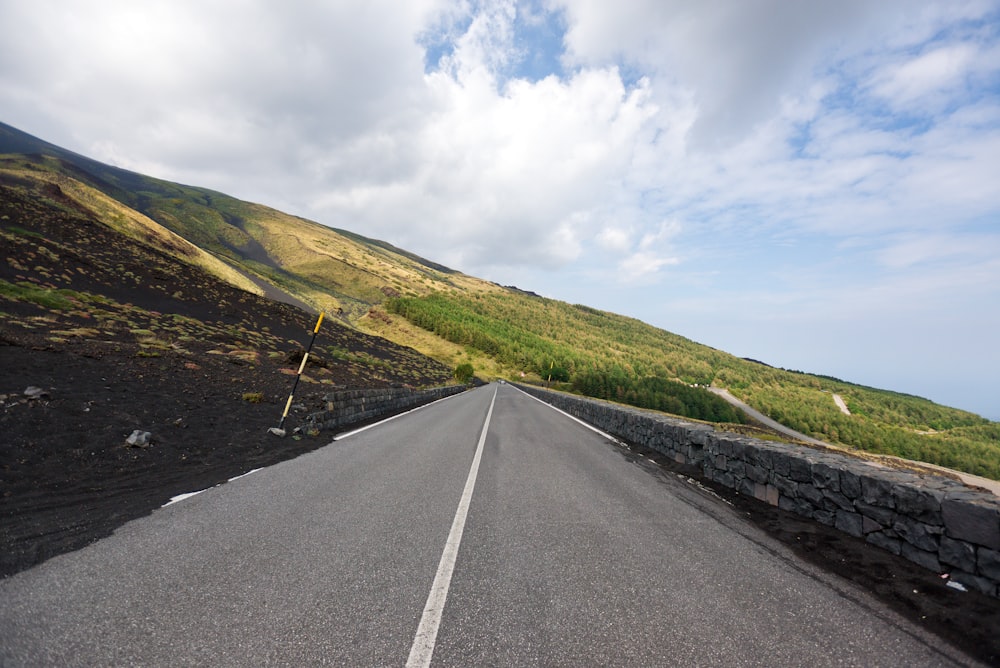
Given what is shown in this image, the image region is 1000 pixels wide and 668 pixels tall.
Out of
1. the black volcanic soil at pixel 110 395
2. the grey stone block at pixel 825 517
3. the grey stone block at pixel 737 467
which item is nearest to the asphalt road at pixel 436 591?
the black volcanic soil at pixel 110 395

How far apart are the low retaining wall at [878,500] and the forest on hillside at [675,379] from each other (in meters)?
80.9

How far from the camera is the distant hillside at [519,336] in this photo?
87375 mm

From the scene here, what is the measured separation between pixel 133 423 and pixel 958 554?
13.8 meters

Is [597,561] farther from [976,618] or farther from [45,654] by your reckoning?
[45,654]

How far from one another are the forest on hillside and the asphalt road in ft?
277

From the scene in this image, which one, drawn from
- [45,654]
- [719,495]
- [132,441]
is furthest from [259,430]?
[719,495]

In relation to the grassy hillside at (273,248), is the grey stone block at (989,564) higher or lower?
lower

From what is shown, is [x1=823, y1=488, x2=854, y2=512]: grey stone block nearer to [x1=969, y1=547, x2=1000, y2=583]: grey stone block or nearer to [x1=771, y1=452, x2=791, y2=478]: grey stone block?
[x1=771, y1=452, x2=791, y2=478]: grey stone block

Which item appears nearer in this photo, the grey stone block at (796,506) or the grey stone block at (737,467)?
the grey stone block at (796,506)

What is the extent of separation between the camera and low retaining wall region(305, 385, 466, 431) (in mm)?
12664

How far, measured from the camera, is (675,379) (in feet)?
424

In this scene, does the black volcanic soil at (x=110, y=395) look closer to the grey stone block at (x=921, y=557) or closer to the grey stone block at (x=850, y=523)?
the grey stone block at (x=921, y=557)

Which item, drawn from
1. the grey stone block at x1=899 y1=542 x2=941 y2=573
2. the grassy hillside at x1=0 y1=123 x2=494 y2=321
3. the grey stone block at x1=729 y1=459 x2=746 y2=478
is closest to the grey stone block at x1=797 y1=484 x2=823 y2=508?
the grey stone block at x1=899 y1=542 x2=941 y2=573

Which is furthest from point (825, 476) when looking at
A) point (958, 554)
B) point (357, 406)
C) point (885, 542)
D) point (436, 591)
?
point (357, 406)
